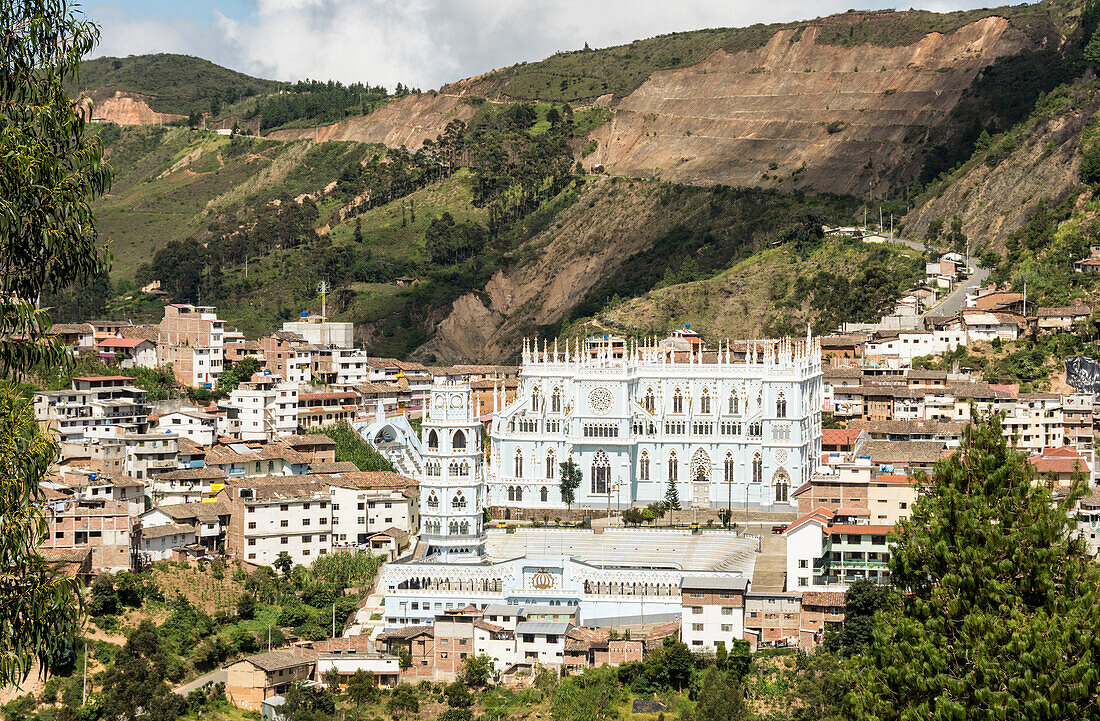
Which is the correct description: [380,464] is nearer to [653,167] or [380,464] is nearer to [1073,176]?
[1073,176]

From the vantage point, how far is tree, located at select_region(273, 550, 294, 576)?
2383 inches

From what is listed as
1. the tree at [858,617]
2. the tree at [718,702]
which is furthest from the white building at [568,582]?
the tree at [718,702]

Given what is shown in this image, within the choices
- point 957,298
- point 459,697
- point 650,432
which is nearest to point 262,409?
point 650,432

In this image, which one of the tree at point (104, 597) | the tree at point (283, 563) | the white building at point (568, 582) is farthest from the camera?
the tree at point (283, 563)

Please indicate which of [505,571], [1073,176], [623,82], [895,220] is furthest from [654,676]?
[623,82]

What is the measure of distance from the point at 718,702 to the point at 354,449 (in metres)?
35.6

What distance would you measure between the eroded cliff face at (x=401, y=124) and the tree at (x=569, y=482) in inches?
4190

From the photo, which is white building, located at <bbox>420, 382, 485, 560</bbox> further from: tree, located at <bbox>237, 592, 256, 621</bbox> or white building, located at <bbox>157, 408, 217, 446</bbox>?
white building, located at <bbox>157, 408, 217, 446</bbox>

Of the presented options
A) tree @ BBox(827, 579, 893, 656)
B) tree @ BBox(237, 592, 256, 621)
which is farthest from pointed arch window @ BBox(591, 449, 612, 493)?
tree @ BBox(827, 579, 893, 656)

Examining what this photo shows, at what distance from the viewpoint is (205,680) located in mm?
50844

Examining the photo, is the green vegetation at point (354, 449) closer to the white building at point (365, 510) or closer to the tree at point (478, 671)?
the white building at point (365, 510)

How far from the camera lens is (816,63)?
490 feet

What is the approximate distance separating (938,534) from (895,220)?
3859 inches

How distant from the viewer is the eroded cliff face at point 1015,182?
346ft
